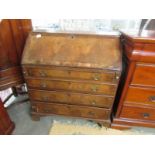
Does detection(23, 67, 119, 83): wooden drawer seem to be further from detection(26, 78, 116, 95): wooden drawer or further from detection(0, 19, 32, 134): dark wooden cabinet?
detection(0, 19, 32, 134): dark wooden cabinet

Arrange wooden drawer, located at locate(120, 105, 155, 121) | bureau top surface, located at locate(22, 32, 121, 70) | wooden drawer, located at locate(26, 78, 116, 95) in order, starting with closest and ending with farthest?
bureau top surface, located at locate(22, 32, 121, 70) < wooden drawer, located at locate(26, 78, 116, 95) < wooden drawer, located at locate(120, 105, 155, 121)

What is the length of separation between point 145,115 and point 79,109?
668mm

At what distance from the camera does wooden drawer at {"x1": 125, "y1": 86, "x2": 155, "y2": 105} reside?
1.36 m

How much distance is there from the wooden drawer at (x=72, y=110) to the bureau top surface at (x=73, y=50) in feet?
1.71

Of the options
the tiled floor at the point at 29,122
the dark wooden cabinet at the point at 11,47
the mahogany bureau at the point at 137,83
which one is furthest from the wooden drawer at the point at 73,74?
the tiled floor at the point at 29,122

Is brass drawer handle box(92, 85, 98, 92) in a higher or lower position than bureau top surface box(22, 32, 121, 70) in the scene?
lower

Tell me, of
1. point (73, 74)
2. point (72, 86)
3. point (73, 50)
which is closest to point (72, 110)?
point (72, 86)

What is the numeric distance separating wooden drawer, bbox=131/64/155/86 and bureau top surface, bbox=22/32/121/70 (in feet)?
0.56

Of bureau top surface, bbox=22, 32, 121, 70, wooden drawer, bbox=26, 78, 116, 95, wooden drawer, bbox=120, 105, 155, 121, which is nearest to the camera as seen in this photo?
bureau top surface, bbox=22, 32, 121, 70

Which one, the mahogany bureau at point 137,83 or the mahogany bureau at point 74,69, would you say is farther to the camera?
the mahogany bureau at point 74,69

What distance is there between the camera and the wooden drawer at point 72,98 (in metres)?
1.47

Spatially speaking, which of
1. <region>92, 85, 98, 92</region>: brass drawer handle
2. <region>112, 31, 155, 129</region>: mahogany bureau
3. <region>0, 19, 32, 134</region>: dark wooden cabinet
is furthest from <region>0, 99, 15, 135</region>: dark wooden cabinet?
<region>112, 31, 155, 129</region>: mahogany bureau

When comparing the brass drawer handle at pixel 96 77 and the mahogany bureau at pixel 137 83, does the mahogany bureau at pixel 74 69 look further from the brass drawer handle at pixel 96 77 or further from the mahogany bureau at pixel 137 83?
the mahogany bureau at pixel 137 83
